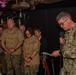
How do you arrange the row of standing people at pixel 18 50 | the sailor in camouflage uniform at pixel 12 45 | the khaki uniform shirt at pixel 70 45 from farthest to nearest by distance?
the sailor in camouflage uniform at pixel 12 45 < the row of standing people at pixel 18 50 < the khaki uniform shirt at pixel 70 45

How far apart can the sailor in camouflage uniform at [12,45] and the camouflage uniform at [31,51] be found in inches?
21.6

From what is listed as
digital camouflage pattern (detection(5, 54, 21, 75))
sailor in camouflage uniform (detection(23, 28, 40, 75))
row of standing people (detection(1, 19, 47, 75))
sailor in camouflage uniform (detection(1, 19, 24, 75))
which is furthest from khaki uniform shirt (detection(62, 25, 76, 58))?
digital camouflage pattern (detection(5, 54, 21, 75))

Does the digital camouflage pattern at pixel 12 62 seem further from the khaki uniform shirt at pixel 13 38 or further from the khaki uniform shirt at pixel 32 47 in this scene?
the khaki uniform shirt at pixel 32 47

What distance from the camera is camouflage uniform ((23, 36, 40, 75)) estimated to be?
21.1 feet

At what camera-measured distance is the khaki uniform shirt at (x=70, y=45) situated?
3750 millimetres

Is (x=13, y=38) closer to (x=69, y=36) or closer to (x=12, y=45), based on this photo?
(x=12, y=45)

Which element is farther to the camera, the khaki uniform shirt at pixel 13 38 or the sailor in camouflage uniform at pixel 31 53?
the khaki uniform shirt at pixel 13 38

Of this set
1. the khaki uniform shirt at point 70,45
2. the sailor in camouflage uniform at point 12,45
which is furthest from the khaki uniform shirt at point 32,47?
the khaki uniform shirt at point 70,45

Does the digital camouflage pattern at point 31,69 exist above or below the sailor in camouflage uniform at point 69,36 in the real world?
below

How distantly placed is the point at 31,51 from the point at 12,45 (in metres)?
0.74

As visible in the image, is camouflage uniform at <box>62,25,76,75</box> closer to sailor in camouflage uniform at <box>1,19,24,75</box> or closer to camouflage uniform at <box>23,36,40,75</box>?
camouflage uniform at <box>23,36,40,75</box>

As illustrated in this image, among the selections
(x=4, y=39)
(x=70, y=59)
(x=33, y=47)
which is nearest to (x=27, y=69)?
(x=33, y=47)

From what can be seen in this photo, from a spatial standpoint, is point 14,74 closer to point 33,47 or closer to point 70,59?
point 33,47

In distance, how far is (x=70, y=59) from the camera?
154 inches
